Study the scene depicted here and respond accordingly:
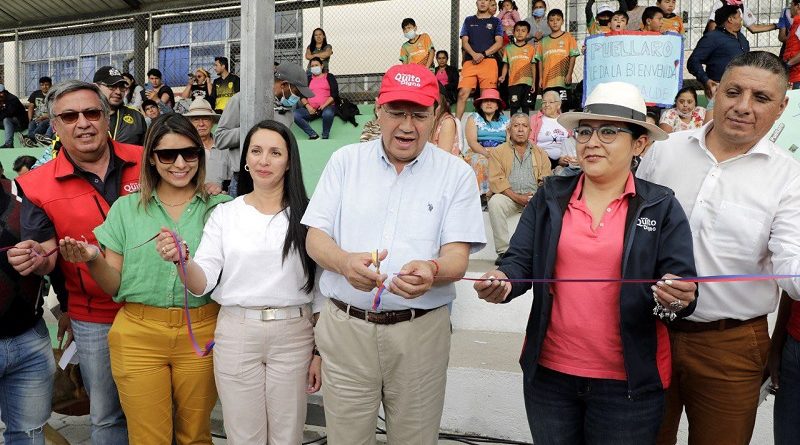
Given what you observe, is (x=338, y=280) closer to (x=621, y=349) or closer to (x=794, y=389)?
(x=621, y=349)

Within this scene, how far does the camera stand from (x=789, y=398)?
7.86 feet

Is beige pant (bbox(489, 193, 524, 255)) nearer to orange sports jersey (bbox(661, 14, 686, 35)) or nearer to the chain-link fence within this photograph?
orange sports jersey (bbox(661, 14, 686, 35))

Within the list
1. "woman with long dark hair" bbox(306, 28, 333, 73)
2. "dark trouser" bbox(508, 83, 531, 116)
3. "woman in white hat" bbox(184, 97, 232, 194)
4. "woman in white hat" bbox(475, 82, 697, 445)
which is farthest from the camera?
"woman with long dark hair" bbox(306, 28, 333, 73)

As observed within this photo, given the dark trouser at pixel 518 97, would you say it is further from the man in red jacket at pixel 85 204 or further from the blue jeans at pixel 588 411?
the blue jeans at pixel 588 411

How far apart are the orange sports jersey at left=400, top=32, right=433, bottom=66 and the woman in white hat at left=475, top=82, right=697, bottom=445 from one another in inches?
305

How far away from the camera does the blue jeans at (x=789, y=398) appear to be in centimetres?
238

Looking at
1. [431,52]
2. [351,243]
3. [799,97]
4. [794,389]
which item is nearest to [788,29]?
[431,52]

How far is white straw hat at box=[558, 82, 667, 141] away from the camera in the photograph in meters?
2.17

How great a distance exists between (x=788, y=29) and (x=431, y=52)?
4885 millimetres

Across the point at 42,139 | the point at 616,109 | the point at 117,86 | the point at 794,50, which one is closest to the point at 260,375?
the point at 616,109

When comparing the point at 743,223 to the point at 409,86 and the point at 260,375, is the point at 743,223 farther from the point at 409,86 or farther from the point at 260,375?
the point at 260,375

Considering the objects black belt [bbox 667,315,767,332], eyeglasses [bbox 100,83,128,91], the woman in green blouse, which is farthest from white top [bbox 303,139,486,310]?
eyeglasses [bbox 100,83,128,91]

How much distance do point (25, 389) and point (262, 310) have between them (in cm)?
107

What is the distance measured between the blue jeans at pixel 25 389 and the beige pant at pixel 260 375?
2.55 ft
